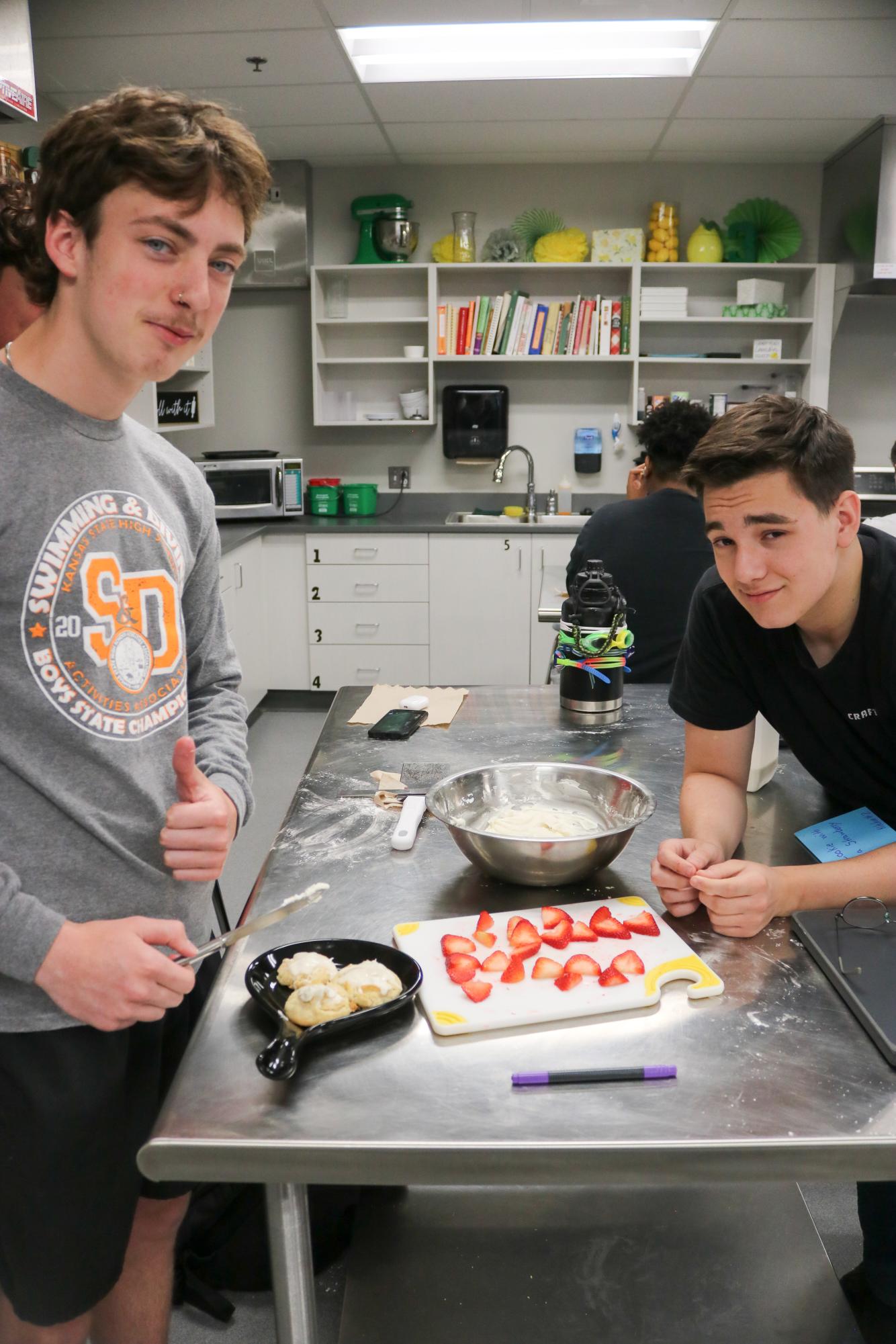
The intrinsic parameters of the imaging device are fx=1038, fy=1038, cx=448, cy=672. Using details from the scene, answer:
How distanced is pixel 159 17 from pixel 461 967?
3.60 metres

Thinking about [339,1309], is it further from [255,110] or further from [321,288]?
[321,288]

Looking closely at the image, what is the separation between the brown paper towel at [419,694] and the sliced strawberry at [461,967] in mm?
933

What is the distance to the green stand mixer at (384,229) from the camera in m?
5.20

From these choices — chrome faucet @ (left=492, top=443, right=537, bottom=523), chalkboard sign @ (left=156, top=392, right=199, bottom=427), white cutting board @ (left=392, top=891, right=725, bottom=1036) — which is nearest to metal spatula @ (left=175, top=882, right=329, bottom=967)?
white cutting board @ (left=392, top=891, right=725, bottom=1036)

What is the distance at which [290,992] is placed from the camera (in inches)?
41.2

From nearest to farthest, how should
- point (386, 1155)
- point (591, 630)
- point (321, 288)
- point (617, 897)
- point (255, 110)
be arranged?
point (386, 1155)
point (617, 897)
point (591, 630)
point (255, 110)
point (321, 288)

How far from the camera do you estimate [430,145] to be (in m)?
4.96

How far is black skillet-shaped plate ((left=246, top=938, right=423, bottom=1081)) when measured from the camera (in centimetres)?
92

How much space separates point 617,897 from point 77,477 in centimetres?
80

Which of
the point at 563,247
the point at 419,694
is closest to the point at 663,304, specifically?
the point at 563,247

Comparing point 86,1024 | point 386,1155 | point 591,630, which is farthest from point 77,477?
point 591,630

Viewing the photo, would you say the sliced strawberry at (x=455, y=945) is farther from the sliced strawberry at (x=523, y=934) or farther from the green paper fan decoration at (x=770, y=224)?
the green paper fan decoration at (x=770, y=224)

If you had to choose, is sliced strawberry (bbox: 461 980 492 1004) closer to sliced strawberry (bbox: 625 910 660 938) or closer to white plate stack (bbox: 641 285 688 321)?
sliced strawberry (bbox: 625 910 660 938)

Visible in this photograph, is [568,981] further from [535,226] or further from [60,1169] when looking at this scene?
[535,226]
